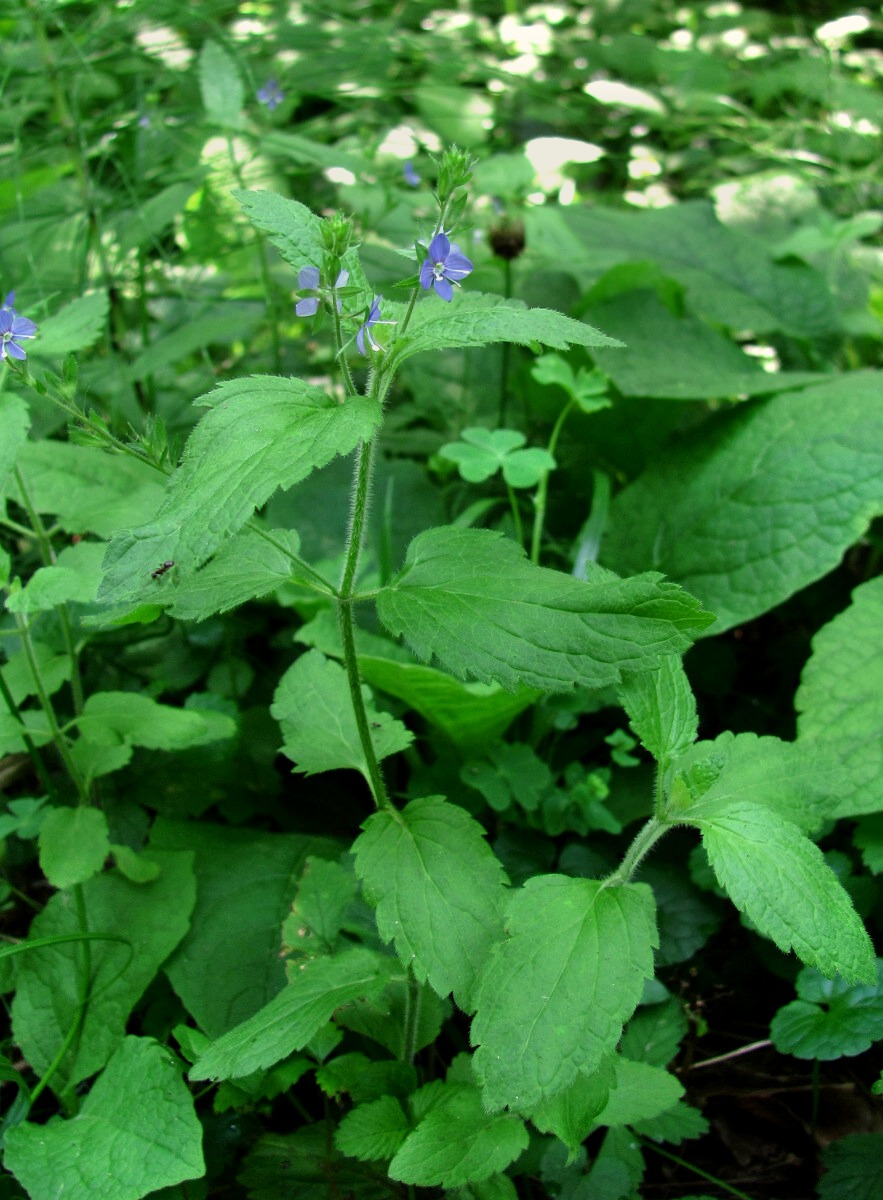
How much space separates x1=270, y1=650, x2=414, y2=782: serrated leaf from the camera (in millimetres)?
1376

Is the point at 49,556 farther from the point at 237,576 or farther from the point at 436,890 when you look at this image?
the point at 436,890

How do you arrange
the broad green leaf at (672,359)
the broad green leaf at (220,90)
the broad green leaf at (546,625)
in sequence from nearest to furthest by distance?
the broad green leaf at (546,625), the broad green leaf at (672,359), the broad green leaf at (220,90)

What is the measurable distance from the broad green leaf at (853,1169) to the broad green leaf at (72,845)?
42.9 inches

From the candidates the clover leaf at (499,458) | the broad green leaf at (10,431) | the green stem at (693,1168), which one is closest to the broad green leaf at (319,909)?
the green stem at (693,1168)

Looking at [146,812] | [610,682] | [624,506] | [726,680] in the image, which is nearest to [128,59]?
[624,506]

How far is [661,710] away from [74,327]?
3.59ft

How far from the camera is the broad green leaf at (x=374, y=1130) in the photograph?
4.11ft

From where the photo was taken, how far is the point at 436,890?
3.87 ft

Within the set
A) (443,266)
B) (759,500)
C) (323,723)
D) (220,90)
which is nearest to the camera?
(443,266)

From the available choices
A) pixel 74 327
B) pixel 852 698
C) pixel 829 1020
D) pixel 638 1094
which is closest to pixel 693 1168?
pixel 638 1094

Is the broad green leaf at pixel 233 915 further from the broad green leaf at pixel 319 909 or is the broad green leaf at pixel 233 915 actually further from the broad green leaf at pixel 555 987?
the broad green leaf at pixel 555 987

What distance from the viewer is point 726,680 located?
82.1 inches

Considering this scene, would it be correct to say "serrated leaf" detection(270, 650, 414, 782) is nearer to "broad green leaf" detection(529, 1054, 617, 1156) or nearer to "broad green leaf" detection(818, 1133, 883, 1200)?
"broad green leaf" detection(529, 1054, 617, 1156)

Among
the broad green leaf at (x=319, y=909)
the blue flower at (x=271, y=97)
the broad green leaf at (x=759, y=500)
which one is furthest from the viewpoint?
the blue flower at (x=271, y=97)
